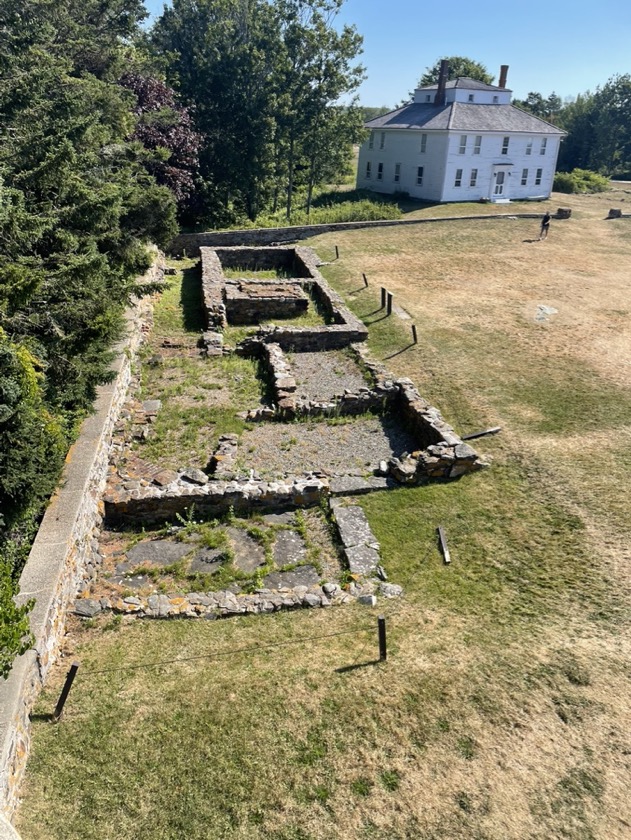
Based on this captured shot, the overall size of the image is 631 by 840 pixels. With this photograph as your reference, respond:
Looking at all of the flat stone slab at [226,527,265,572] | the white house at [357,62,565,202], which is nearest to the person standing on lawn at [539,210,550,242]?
the white house at [357,62,565,202]

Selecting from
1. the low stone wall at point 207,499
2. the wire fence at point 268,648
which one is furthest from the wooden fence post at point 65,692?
the low stone wall at point 207,499

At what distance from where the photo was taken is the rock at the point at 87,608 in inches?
301

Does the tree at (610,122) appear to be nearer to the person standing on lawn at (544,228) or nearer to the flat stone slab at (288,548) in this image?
the person standing on lawn at (544,228)

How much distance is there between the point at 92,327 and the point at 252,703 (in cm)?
614

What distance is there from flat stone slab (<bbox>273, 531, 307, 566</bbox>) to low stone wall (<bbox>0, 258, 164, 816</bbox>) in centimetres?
278

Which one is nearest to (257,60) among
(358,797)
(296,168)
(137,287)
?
(296,168)

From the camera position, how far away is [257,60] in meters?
32.7

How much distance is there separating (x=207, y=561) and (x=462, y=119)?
40309 mm

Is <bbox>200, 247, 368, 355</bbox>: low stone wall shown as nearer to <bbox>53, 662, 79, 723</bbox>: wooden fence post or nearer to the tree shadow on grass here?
the tree shadow on grass

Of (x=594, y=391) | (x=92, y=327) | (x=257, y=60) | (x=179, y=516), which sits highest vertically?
(x=257, y=60)

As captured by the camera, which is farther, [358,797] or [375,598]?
[375,598]

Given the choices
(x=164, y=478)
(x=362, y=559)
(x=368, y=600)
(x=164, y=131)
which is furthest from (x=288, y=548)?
(x=164, y=131)

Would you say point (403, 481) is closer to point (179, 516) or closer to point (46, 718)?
point (179, 516)

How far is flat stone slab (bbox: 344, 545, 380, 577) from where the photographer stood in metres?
8.70
